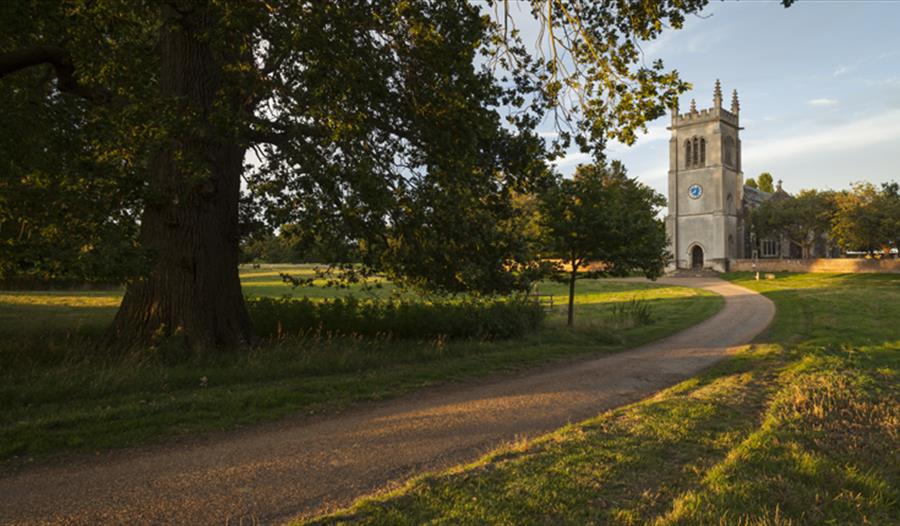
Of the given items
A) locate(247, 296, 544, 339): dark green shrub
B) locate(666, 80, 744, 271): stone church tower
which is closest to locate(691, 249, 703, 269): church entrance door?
locate(666, 80, 744, 271): stone church tower

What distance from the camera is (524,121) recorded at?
444 inches

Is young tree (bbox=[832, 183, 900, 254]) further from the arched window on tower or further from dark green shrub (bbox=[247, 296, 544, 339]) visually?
dark green shrub (bbox=[247, 296, 544, 339])

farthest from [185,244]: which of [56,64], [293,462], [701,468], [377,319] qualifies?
[701,468]

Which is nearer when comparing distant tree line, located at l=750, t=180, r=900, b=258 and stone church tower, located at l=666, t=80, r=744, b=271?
distant tree line, located at l=750, t=180, r=900, b=258

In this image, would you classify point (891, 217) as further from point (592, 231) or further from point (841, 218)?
point (592, 231)

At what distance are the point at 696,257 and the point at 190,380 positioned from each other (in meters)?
69.4

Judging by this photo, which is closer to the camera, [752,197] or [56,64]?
[56,64]

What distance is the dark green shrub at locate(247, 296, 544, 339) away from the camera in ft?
46.8

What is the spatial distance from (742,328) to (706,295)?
704 inches

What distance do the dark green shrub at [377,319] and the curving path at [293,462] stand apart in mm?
5241

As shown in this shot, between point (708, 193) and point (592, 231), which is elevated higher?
point (708, 193)

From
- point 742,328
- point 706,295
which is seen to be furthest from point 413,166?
point 706,295

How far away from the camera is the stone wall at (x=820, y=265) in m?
52.9

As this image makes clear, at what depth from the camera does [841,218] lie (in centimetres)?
5400
